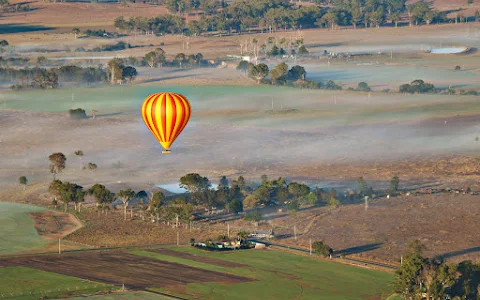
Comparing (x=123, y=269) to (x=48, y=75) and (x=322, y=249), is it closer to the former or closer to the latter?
(x=322, y=249)

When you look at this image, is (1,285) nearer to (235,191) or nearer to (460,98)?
(235,191)

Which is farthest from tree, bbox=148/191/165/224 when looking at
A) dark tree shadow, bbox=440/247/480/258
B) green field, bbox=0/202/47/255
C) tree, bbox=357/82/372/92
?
tree, bbox=357/82/372/92

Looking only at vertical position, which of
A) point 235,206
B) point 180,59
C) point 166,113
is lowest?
point 235,206

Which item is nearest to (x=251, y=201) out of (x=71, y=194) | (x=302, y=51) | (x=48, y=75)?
(x=71, y=194)

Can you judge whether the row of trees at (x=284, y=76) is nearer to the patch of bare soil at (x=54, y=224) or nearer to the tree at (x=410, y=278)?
the patch of bare soil at (x=54, y=224)

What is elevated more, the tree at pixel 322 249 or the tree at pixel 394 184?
the tree at pixel 394 184

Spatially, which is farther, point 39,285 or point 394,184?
point 394,184

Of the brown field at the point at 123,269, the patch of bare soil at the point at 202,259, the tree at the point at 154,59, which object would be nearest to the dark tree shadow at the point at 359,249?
the patch of bare soil at the point at 202,259
